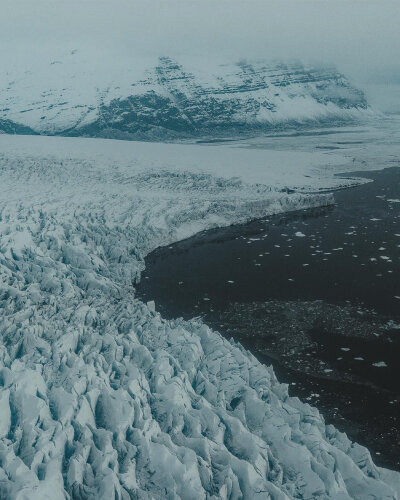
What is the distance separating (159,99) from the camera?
82688 millimetres

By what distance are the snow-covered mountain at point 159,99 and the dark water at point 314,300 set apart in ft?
164

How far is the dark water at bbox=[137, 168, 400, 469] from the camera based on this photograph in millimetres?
6436

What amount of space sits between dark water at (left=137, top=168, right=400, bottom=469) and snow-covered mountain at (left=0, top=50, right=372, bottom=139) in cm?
5006

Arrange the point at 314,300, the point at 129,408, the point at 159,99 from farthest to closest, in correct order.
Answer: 1. the point at 159,99
2. the point at 314,300
3. the point at 129,408

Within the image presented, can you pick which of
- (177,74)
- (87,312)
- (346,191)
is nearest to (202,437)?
(87,312)

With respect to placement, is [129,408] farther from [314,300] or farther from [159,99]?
[159,99]

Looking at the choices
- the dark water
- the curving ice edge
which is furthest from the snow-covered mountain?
the curving ice edge

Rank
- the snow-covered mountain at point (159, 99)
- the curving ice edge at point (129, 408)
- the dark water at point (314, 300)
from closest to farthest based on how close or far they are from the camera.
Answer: the curving ice edge at point (129, 408) < the dark water at point (314, 300) < the snow-covered mountain at point (159, 99)

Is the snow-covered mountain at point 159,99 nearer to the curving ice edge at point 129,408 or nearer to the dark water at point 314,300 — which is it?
the dark water at point 314,300

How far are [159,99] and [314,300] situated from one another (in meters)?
78.8

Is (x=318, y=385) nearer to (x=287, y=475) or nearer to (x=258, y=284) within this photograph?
(x=287, y=475)

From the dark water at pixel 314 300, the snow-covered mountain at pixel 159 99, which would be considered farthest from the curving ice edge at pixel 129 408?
the snow-covered mountain at pixel 159 99

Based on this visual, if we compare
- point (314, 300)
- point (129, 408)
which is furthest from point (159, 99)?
point (129, 408)

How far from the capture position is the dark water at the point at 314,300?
644 cm
